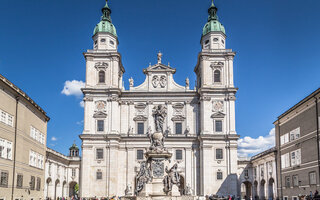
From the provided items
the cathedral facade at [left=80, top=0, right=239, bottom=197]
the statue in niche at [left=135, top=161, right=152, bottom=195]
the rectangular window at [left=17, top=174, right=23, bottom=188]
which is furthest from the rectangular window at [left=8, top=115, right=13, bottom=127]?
the cathedral facade at [left=80, top=0, right=239, bottom=197]

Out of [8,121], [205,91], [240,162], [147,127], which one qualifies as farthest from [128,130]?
[8,121]

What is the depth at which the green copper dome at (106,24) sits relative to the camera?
67.0m

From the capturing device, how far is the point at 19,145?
36.4 metres

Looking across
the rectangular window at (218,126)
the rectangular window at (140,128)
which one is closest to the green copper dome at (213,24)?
the rectangular window at (218,126)

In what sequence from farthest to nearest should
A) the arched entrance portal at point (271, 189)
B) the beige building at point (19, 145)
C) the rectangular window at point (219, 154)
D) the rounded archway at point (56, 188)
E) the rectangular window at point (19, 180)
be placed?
the rounded archway at point (56, 188) → the rectangular window at point (219, 154) → the arched entrance portal at point (271, 189) → the rectangular window at point (19, 180) → the beige building at point (19, 145)

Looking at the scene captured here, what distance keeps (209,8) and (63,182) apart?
40.3 meters

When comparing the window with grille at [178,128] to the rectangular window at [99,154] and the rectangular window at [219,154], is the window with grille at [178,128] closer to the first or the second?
the rectangular window at [219,154]

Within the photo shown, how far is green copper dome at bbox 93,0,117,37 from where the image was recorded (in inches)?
2638

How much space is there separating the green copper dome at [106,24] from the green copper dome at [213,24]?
15763 millimetres

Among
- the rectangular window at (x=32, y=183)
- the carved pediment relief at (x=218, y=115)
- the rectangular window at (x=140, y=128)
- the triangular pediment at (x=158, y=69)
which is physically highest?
the triangular pediment at (x=158, y=69)

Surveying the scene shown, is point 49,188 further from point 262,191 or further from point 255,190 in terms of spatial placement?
point 255,190

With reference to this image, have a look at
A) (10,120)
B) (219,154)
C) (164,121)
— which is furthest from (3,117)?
(219,154)

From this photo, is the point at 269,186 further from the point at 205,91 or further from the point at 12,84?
the point at 12,84

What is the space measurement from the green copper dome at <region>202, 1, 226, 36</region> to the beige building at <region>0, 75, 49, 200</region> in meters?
33.8
